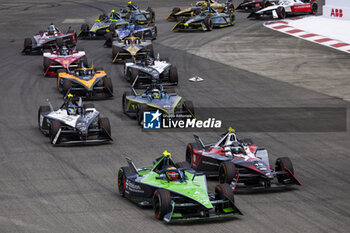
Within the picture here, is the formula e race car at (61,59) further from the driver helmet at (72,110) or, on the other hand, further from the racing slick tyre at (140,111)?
the driver helmet at (72,110)

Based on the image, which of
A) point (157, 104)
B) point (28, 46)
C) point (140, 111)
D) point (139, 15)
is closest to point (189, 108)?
point (157, 104)

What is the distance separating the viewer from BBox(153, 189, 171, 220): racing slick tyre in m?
15.2

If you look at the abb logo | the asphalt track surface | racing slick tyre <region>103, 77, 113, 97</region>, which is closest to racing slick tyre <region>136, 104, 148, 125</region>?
the asphalt track surface

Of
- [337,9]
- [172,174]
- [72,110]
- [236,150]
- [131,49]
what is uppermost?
[172,174]

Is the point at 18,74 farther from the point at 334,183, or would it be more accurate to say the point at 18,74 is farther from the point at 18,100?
the point at 334,183

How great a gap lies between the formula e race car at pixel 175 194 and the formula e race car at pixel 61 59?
57.7 feet

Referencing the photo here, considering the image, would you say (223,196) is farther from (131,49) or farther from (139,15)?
(139,15)

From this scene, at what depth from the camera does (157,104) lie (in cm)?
2495

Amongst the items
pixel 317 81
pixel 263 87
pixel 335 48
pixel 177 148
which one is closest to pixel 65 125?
pixel 177 148

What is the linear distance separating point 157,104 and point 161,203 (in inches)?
395

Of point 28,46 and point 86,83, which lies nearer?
point 86,83

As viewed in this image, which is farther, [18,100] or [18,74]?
[18,74]

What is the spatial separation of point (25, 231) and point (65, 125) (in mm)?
8192

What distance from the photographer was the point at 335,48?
3928 cm
